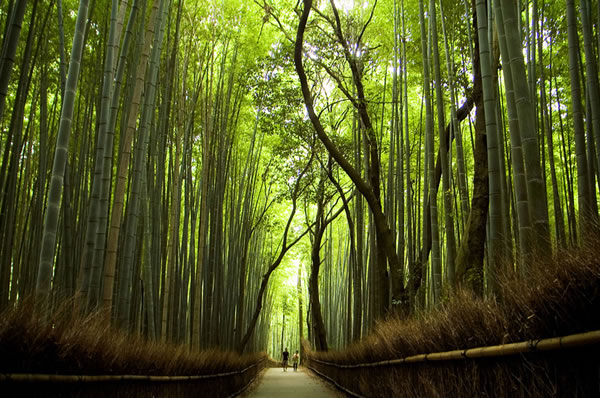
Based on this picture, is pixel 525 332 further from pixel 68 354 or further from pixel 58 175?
pixel 58 175

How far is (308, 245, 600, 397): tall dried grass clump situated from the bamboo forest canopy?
0.41 feet

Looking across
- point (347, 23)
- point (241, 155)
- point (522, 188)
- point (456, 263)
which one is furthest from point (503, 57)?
point (241, 155)

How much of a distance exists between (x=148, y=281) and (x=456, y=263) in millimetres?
2660

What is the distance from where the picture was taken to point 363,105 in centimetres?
579

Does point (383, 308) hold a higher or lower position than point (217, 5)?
lower

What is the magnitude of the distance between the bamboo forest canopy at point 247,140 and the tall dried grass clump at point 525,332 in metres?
0.13

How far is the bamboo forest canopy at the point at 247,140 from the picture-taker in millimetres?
2613

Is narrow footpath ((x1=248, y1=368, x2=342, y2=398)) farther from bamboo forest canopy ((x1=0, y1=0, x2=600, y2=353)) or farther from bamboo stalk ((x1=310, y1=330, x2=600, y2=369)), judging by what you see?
bamboo stalk ((x1=310, y1=330, x2=600, y2=369))

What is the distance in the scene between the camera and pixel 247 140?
9.41 meters

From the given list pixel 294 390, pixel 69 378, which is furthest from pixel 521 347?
pixel 294 390

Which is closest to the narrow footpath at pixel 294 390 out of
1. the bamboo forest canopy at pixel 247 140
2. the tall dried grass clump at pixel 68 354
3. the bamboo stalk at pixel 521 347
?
the bamboo forest canopy at pixel 247 140

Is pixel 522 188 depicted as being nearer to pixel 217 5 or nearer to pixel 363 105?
pixel 363 105

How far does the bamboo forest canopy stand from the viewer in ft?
8.57

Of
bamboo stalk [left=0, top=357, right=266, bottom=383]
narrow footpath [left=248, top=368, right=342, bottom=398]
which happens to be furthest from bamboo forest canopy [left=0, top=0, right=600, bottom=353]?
narrow footpath [left=248, top=368, right=342, bottom=398]
